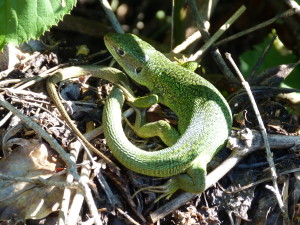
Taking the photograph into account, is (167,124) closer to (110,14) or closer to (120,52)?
(120,52)

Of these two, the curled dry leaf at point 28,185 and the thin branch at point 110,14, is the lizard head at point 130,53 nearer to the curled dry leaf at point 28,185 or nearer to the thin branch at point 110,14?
the thin branch at point 110,14

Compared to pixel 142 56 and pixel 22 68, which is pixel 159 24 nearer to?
pixel 142 56

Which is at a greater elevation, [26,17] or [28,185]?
[26,17]

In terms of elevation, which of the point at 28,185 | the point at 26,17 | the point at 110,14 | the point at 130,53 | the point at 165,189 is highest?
the point at 26,17

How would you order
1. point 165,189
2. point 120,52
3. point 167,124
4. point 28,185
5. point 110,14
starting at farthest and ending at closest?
point 110,14
point 120,52
point 167,124
point 165,189
point 28,185

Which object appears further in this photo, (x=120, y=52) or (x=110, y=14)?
(x=110, y=14)

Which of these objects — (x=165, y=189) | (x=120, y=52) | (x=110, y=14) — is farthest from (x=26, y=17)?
(x=165, y=189)
